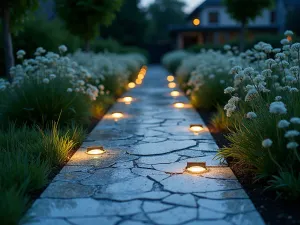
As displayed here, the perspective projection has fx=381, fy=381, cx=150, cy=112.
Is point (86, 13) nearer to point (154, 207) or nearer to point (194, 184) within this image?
point (194, 184)

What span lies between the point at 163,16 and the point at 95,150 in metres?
59.9

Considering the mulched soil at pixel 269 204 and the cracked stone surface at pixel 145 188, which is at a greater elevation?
the cracked stone surface at pixel 145 188

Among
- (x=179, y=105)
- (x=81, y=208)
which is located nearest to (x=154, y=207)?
(x=81, y=208)

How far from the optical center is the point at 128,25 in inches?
1500

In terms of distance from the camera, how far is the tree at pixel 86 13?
11.1 m

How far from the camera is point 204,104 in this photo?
8211mm

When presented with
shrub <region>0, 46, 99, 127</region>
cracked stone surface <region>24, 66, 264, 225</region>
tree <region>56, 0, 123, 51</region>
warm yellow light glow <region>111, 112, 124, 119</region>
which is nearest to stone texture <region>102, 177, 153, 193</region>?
cracked stone surface <region>24, 66, 264, 225</region>

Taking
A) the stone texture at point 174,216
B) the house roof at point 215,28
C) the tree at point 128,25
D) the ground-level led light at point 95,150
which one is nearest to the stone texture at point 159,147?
the ground-level led light at point 95,150

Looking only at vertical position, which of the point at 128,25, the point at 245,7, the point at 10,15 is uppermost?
the point at 128,25

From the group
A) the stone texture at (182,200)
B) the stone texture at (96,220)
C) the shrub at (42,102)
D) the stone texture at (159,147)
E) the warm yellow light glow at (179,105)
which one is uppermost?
the shrub at (42,102)

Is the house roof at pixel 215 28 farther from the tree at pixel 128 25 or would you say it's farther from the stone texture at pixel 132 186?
the stone texture at pixel 132 186

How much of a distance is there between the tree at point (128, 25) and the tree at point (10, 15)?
97.6 ft

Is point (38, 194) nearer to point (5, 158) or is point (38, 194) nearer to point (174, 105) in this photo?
point (5, 158)

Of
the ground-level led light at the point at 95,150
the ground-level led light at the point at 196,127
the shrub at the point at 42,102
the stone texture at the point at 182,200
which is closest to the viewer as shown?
the stone texture at the point at 182,200
